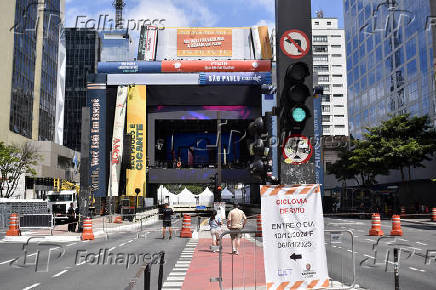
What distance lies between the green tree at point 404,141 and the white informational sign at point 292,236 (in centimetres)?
4186

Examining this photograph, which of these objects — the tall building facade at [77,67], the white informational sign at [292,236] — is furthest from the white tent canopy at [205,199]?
the tall building facade at [77,67]

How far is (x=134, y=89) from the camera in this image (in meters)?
64.3

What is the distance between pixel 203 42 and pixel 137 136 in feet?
55.2

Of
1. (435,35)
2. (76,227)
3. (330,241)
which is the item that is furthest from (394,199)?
(330,241)

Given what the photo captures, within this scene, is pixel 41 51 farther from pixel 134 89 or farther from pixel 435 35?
pixel 435 35

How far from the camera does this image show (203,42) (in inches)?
→ 2729

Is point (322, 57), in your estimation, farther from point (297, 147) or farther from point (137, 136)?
point (297, 147)

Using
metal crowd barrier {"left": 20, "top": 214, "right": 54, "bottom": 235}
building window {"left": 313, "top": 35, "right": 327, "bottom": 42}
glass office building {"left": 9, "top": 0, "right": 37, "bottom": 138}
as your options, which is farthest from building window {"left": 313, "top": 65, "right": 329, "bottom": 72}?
metal crowd barrier {"left": 20, "top": 214, "right": 54, "bottom": 235}

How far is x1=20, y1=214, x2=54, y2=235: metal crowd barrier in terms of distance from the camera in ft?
88.7

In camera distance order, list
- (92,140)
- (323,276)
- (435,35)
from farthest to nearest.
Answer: (92,140), (435,35), (323,276)

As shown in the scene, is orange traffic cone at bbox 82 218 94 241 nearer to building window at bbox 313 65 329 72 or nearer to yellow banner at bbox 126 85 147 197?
yellow banner at bbox 126 85 147 197

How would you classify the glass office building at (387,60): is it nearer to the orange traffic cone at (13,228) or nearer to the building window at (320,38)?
the building window at (320,38)

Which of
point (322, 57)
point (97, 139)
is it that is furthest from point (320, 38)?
point (97, 139)

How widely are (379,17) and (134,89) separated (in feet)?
137
